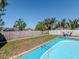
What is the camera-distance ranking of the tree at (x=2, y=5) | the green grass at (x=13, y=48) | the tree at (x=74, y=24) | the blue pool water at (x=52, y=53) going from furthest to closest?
1. the tree at (x=74, y=24)
2. the tree at (x=2, y=5)
3. the blue pool water at (x=52, y=53)
4. the green grass at (x=13, y=48)

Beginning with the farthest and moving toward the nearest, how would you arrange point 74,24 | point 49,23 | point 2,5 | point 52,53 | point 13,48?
point 49,23 < point 74,24 < point 2,5 < point 13,48 < point 52,53

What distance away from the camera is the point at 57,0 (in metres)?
35.8

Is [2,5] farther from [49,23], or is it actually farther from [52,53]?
[49,23]

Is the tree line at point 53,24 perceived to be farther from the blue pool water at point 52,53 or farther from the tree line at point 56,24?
the blue pool water at point 52,53

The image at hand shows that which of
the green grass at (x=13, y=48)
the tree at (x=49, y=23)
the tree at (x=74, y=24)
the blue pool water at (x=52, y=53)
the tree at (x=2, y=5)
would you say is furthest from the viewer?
the tree at (x=49, y=23)

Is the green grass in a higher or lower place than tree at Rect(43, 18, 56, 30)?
lower

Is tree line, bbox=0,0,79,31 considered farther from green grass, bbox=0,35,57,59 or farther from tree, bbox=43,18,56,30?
green grass, bbox=0,35,57,59

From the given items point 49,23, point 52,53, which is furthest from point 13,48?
point 49,23

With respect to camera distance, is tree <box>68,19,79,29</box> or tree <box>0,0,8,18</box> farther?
tree <box>68,19,79,29</box>

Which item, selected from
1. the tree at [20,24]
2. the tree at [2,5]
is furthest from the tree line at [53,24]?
the tree at [2,5]

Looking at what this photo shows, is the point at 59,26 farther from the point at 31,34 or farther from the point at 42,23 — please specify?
the point at 31,34

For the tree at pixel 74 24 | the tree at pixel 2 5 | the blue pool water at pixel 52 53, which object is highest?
the tree at pixel 2 5

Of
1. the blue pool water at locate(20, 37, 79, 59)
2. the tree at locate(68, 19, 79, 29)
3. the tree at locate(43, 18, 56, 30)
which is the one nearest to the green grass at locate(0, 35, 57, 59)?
the blue pool water at locate(20, 37, 79, 59)

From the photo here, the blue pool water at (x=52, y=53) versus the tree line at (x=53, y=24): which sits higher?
the tree line at (x=53, y=24)
